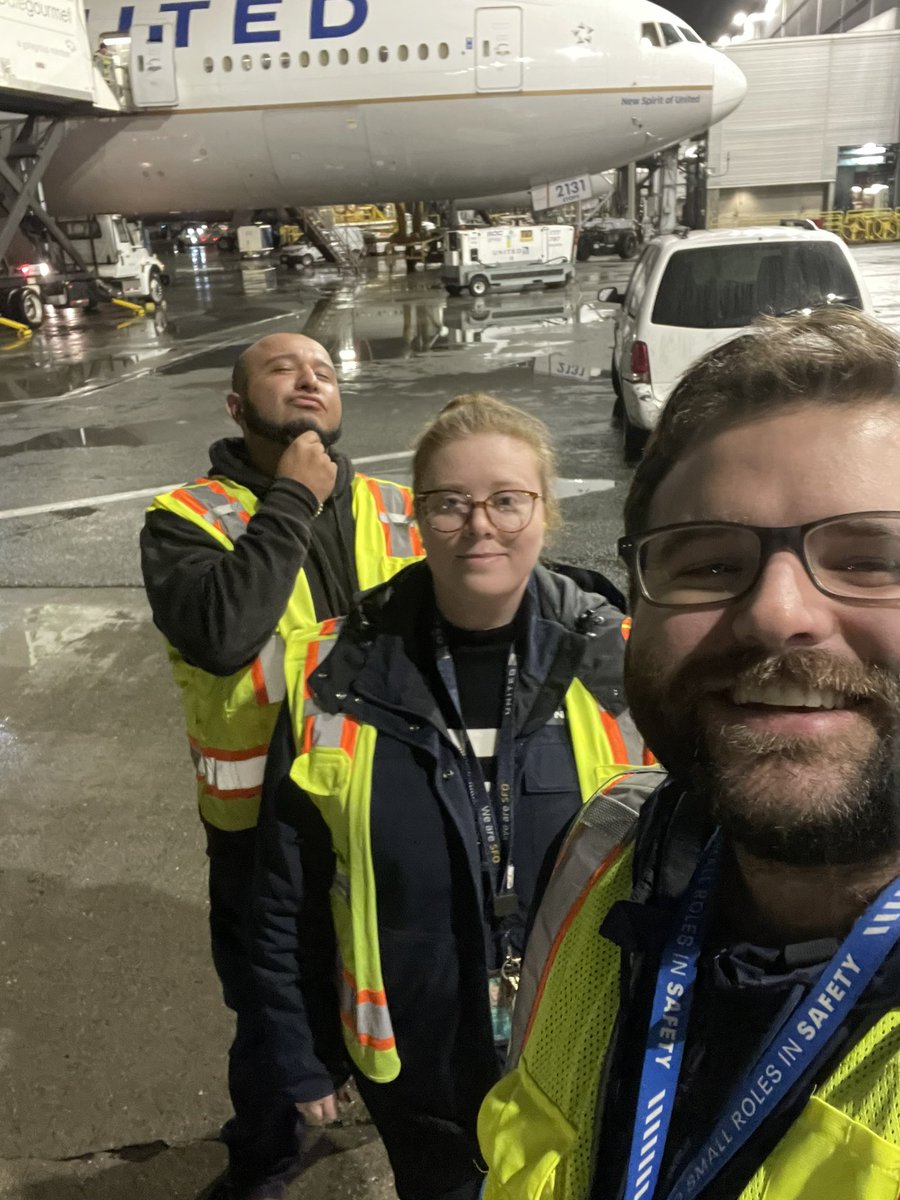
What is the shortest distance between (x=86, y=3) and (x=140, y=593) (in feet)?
51.0

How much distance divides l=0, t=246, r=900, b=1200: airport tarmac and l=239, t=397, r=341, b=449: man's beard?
67.1 inches

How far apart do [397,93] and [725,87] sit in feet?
18.5

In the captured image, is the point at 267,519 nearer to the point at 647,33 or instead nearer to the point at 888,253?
the point at 647,33

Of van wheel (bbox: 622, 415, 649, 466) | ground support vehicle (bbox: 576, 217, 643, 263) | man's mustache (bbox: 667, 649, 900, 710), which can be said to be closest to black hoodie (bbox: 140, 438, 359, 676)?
man's mustache (bbox: 667, 649, 900, 710)

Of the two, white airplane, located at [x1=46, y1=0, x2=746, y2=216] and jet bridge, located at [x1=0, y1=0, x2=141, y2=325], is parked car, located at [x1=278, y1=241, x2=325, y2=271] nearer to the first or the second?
jet bridge, located at [x1=0, y1=0, x2=141, y2=325]

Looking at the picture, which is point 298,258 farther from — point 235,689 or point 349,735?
point 349,735

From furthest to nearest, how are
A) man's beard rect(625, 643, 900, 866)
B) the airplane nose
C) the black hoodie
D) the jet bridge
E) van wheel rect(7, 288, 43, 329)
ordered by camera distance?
van wheel rect(7, 288, 43, 329), the airplane nose, the jet bridge, the black hoodie, man's beard rect(625, 643, 900, 866)

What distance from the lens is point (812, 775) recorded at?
0.85 metres

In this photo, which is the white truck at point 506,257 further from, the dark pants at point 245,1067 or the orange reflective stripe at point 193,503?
the dark pants at point 245,1067

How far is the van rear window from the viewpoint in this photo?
6.49 m

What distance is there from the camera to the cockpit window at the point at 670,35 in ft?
45.5

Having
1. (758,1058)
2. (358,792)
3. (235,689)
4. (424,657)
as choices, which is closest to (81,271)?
(235,689)

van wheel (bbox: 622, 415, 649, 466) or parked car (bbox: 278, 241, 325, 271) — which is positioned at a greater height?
parked car (bbox: 278, 241, 325, 271)

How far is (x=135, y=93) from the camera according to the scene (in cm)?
1481
